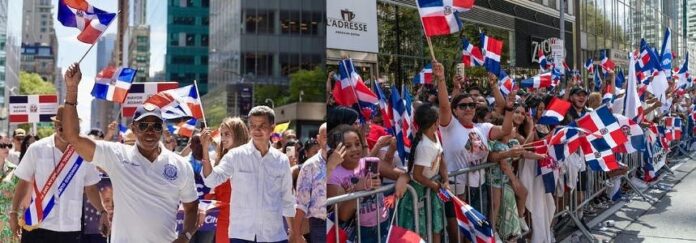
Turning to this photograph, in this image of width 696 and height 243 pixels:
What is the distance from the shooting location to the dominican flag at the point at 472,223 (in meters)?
5.65

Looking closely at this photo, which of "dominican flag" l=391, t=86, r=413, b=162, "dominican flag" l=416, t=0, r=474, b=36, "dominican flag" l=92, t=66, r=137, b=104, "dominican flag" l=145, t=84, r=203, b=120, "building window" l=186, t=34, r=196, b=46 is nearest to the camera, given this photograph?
"dominican flag" l=391, t=86, r=413, b=162

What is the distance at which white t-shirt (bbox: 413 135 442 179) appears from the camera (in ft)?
17.6

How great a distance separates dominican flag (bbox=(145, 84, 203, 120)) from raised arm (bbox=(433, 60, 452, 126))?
9.91ft

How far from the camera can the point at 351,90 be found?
796 centimetres

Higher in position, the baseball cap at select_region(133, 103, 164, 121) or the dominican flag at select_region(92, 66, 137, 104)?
the dominican flag at select_region(92, 66, 137, 104)

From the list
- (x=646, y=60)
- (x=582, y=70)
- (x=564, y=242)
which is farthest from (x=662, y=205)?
(x=582, y=70)

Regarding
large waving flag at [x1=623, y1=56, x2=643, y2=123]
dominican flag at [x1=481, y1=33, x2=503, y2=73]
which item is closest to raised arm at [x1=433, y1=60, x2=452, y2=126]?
large waving flag at [x1=623, y1=56, x2=643, y2=123]

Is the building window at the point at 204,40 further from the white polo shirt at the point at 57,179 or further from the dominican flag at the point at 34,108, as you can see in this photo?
the white polo shirt at the point at 57,179

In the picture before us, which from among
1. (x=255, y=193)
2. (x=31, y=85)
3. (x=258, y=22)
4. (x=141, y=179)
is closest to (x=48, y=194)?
(x=141, y=179)

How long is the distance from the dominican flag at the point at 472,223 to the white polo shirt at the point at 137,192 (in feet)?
8.24

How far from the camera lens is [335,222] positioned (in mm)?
4617

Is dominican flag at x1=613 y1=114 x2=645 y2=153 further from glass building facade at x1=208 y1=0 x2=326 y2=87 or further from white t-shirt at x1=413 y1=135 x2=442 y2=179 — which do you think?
glass building facade at x1=208 y1=0 x2=326 y2=87

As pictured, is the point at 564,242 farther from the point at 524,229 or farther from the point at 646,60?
the point at 646,60

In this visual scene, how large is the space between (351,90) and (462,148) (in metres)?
2.07
